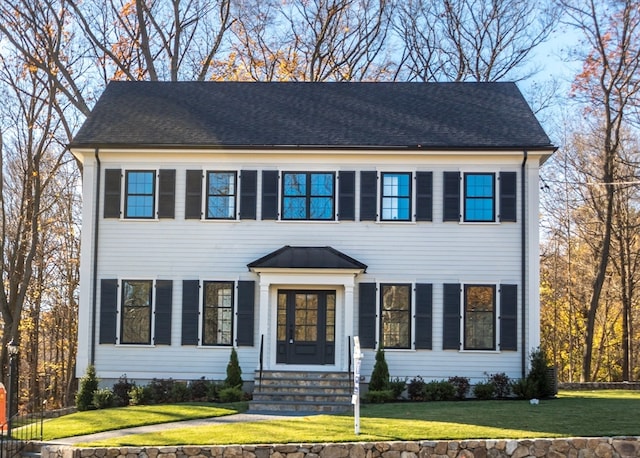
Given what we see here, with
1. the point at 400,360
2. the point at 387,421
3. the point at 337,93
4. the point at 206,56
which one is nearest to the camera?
the point at 387,421

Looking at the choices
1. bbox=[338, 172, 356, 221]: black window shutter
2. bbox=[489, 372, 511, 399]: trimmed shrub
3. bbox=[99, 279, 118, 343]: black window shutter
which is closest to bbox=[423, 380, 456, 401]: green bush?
bbox=[489, 372, 511, 399]: trimmed shrub

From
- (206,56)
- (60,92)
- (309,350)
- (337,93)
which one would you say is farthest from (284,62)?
(309,350)

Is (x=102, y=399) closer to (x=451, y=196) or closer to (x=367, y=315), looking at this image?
(x=367, y=315)

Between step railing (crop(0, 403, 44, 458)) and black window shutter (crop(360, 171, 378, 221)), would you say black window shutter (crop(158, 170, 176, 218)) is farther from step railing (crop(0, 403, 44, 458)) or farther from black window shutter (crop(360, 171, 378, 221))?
step railing (crop(0, 403, 44, 458))

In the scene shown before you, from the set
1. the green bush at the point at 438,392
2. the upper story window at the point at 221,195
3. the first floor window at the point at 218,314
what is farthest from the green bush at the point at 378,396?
the upper story window at the point at 221,195

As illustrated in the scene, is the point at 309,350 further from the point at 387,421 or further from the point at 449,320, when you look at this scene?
the point at 387,421

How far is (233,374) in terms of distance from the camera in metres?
20.9

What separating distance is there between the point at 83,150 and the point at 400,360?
955 cm

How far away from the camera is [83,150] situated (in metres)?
22.2

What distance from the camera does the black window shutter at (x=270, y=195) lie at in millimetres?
22047

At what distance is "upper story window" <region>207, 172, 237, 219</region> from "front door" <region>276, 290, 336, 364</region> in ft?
8.15

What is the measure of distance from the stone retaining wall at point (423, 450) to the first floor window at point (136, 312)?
7456 mm

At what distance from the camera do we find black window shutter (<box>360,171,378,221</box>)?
71.9 ft

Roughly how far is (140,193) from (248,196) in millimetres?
2772
